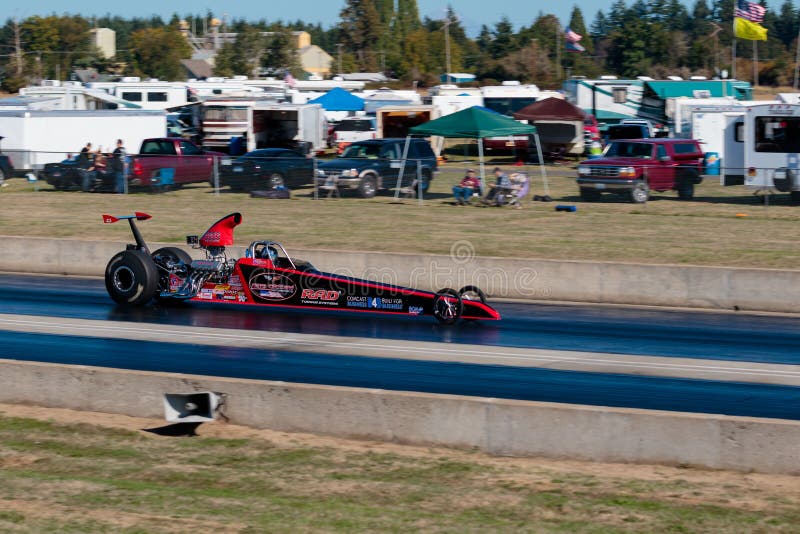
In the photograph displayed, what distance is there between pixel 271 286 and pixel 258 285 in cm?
23

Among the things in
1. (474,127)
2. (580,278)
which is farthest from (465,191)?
(580,278)

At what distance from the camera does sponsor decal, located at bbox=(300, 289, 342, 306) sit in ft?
53.3

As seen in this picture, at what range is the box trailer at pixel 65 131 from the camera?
116ft

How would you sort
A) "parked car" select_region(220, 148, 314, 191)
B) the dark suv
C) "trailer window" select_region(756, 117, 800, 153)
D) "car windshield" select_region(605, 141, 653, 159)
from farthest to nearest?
"car windshield" select_region(605, 141, 653, 159), "parked car" select_region(220, 148, 314, 191), "trailer window" select_region(756, 117, 800, 153), the dark suv

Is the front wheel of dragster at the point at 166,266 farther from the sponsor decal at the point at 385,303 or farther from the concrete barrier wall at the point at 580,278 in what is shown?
the sponsor decal at the point at 385,303

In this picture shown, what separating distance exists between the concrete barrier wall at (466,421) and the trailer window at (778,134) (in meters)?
23.1

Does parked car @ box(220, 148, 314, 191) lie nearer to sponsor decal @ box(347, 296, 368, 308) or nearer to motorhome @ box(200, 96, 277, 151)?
sponsor decal @ box(347, 296, 368, 308)

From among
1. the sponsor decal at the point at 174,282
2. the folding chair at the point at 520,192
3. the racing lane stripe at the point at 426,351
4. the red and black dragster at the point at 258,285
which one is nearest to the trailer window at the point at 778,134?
the folding chair at the point at 520,192

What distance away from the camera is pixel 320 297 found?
16.4m

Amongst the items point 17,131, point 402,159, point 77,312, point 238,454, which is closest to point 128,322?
point 77,312

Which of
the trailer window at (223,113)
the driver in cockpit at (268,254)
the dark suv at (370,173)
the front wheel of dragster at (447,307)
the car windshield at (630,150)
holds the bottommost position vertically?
the front wheel of dragster at (447,307)

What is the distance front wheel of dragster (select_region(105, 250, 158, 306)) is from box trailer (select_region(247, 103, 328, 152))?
26.7 m

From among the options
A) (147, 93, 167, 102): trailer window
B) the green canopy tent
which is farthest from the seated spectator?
(147, 93, 167, 102): trailer window

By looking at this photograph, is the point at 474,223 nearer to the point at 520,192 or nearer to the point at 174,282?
the point at 520,192
